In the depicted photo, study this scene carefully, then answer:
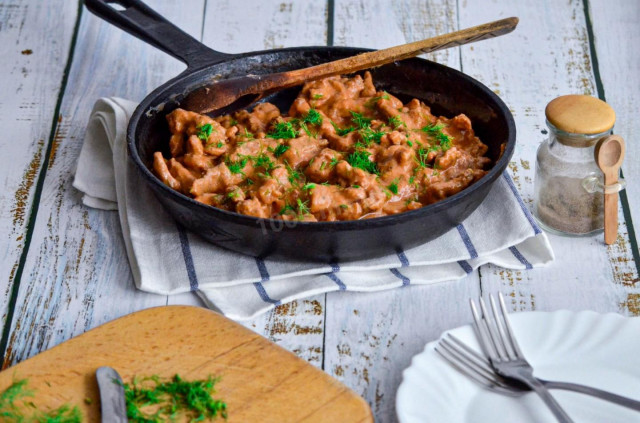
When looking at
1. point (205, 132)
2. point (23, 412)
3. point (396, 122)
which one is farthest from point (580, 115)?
point (23, 412)

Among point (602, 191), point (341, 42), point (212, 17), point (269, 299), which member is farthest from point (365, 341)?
point (212, 17)

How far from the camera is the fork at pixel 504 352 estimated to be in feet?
6.92

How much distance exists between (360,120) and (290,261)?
58 centimetres

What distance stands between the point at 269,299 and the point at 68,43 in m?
1.93

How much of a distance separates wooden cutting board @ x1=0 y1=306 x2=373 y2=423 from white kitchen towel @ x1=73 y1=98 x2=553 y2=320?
231 mm

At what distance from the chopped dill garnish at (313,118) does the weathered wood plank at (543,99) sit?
73 cm

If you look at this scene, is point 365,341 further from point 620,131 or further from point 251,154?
point 620,131

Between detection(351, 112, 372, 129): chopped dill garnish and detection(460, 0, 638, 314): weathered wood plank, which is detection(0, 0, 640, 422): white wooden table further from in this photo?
detection(351, 112, 372, 129): chopped dill garnish

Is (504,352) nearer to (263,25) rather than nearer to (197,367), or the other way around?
(197,367)

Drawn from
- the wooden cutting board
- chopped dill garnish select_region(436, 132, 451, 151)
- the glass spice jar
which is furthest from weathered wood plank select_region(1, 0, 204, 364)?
the glass spice jar

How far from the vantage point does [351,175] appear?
261 centimetres

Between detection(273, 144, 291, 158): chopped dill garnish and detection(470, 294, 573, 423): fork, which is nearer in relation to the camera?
detection(470, 294, 573, 423): fork

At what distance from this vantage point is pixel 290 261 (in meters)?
2.64

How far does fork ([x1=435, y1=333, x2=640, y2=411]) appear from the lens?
209cm
